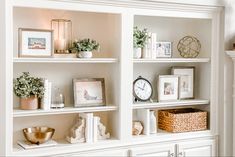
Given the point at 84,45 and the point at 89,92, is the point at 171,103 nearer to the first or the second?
the point at 89,92

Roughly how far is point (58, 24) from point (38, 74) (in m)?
0.43

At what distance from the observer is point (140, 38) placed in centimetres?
360

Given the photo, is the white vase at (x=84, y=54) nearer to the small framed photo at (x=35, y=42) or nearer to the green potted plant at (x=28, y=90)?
the small framed photo at (x=35, y=42)

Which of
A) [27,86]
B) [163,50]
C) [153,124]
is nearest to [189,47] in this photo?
[163,50]

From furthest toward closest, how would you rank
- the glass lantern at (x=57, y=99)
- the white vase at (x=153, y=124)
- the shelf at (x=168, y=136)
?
1. the white vase at (x=153, y=124)
2. the shelf at (x=168, y=136)
3. the glass lantern at (x=57, y=99)

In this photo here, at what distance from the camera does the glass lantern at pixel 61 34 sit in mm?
3369

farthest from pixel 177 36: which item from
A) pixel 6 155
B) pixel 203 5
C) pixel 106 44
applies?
pixel 6 155

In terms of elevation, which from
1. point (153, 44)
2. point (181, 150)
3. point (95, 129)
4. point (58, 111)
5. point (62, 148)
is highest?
point (153, 44)

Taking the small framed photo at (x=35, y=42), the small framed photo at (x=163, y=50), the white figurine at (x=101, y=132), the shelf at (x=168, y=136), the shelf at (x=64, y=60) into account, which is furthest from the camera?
the small framed photo at (x=163, y=50)

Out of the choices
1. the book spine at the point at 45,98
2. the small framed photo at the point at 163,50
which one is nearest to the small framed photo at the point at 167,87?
the small framed photo at the point at 163,50

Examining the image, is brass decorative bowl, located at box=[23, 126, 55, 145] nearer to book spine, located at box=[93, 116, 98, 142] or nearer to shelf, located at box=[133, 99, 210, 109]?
book spine, located at box=[93, 116, 98, 142]

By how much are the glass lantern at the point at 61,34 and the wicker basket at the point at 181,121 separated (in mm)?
1119

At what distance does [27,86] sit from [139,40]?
40.5 inches

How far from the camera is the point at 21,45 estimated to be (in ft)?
10.4
